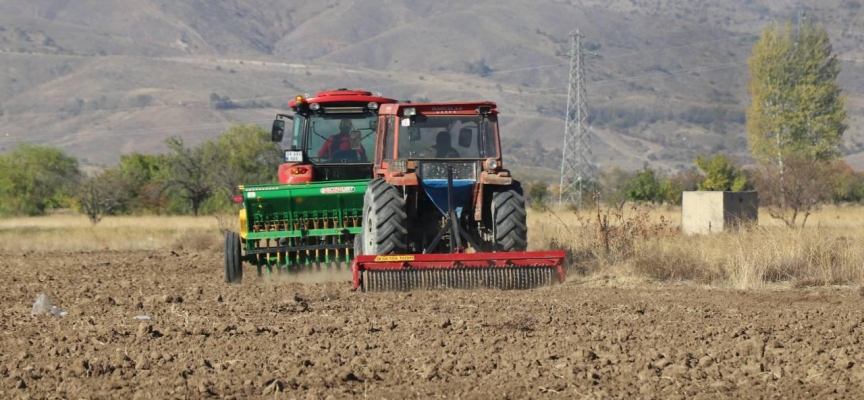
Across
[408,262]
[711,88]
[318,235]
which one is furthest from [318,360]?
[711,88]

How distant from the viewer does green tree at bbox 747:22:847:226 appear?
194ft

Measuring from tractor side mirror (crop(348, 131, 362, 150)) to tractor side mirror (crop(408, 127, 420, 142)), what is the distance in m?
2.66

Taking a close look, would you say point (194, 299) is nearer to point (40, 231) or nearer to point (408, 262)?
point (408, 262)

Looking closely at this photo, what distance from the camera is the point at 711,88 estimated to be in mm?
164500

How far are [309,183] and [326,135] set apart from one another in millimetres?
1759

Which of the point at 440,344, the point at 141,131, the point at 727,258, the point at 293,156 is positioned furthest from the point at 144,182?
the point at 141,131

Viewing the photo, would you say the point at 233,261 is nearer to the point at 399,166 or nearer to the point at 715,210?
the point at 399,166

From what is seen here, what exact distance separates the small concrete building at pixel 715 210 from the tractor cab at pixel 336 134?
29.2 feet

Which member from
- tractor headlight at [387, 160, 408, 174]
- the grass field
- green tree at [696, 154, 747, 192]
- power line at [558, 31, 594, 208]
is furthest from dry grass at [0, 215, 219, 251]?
green tree at [696, 154, 747, 192]

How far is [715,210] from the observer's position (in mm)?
24312

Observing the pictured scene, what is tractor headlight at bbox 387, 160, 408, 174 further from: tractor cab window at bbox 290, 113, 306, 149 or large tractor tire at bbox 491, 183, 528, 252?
tractor cab window at bbox 290, 113, 306, 149

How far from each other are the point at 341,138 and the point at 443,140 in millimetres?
3017

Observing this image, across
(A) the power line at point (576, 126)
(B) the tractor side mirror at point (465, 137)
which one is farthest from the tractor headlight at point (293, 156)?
(A) the power line at point (576, 126)

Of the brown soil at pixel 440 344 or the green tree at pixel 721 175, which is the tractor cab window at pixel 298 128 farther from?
the green tree at pixel 721 175
